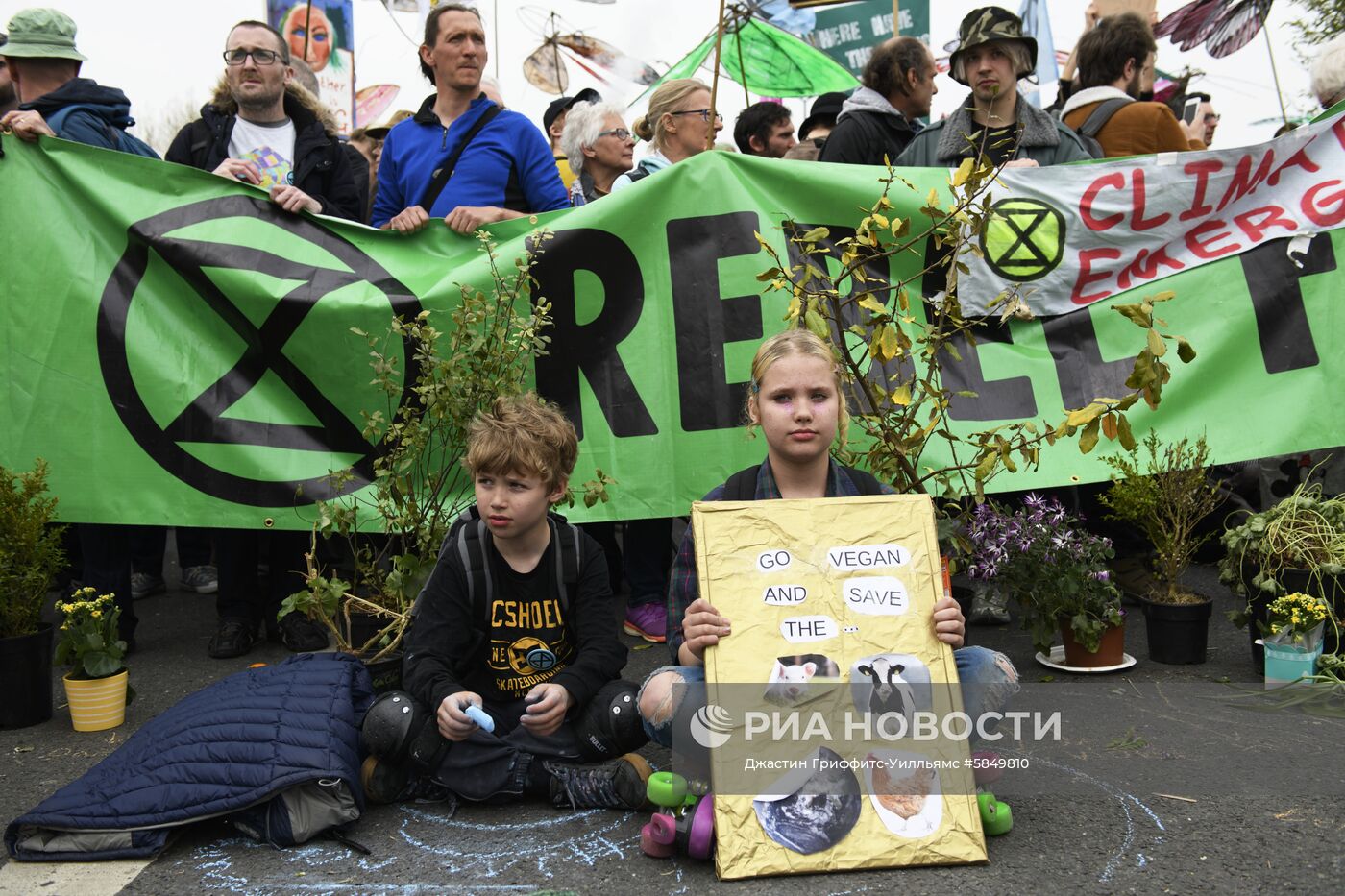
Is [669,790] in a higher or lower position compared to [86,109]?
lower

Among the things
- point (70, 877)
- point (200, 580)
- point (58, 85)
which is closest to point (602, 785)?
point (70, 877)

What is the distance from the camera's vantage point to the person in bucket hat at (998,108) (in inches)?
197

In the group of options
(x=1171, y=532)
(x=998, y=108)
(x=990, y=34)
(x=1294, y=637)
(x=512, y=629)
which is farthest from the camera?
(x=998, y=108)

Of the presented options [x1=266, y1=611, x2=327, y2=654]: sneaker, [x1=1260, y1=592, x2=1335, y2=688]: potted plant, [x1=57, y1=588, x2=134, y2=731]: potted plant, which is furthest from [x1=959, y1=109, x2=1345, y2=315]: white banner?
[x1=57, y1=588, x2=134, y2=731]: potted plant

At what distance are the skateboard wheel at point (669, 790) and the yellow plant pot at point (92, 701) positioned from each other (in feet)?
6.95

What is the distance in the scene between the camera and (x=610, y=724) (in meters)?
3.18

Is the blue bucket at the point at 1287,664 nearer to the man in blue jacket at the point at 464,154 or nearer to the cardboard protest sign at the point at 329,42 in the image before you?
the man in blue jacket at the point at 464,154

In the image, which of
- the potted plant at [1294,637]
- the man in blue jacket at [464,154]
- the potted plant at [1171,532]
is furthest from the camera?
the man in blue jacket at [464,154]

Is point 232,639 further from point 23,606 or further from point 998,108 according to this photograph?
point 998,108

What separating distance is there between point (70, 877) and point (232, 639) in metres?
2.09

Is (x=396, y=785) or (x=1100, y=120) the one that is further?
(x=1100, y=120)

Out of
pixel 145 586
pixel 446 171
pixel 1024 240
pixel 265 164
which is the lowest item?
pixel 145 586

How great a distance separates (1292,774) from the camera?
311 centimetres

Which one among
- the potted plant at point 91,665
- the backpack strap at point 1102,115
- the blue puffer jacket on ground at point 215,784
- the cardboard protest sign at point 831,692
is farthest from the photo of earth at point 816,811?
the backpack strap at point 1102,115
